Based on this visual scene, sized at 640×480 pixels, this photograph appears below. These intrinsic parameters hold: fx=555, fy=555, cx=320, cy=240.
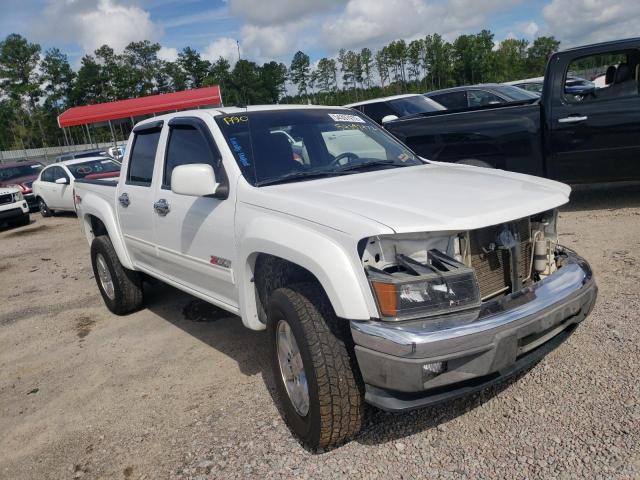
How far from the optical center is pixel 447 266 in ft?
8.48

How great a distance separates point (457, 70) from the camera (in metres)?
65.6

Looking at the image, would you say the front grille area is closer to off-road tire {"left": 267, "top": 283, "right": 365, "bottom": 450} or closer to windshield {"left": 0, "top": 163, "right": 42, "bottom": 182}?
off-road tire {"left": 267, "top": 283, "right": 365, "bottom": 450}

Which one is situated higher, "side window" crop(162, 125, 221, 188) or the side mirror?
"side window" crop(162, 125, 221, 188)

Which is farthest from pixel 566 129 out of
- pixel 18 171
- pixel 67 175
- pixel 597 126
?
pixel 18 171

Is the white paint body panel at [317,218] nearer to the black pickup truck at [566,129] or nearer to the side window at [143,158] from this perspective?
the side window at [143,158]

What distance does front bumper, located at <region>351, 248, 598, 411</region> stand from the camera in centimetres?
241

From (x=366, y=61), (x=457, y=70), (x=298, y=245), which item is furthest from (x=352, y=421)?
(x=366, y=61)

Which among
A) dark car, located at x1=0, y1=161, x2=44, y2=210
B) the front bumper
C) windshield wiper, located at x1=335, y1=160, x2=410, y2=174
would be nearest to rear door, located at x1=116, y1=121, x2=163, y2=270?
windshield wiper, located at x1=335, y1=160, x2=410, y2=174

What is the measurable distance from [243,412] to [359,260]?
1.46 m

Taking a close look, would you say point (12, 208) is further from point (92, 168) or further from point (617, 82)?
point (617, 82)

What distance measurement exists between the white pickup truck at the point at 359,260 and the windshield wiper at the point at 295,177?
13 mm

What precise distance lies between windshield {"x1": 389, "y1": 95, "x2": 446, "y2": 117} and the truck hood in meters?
6.82

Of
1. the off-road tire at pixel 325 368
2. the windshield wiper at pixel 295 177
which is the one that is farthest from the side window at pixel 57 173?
the off-road tire at pixel 325 368

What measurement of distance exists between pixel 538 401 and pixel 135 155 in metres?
3.81
